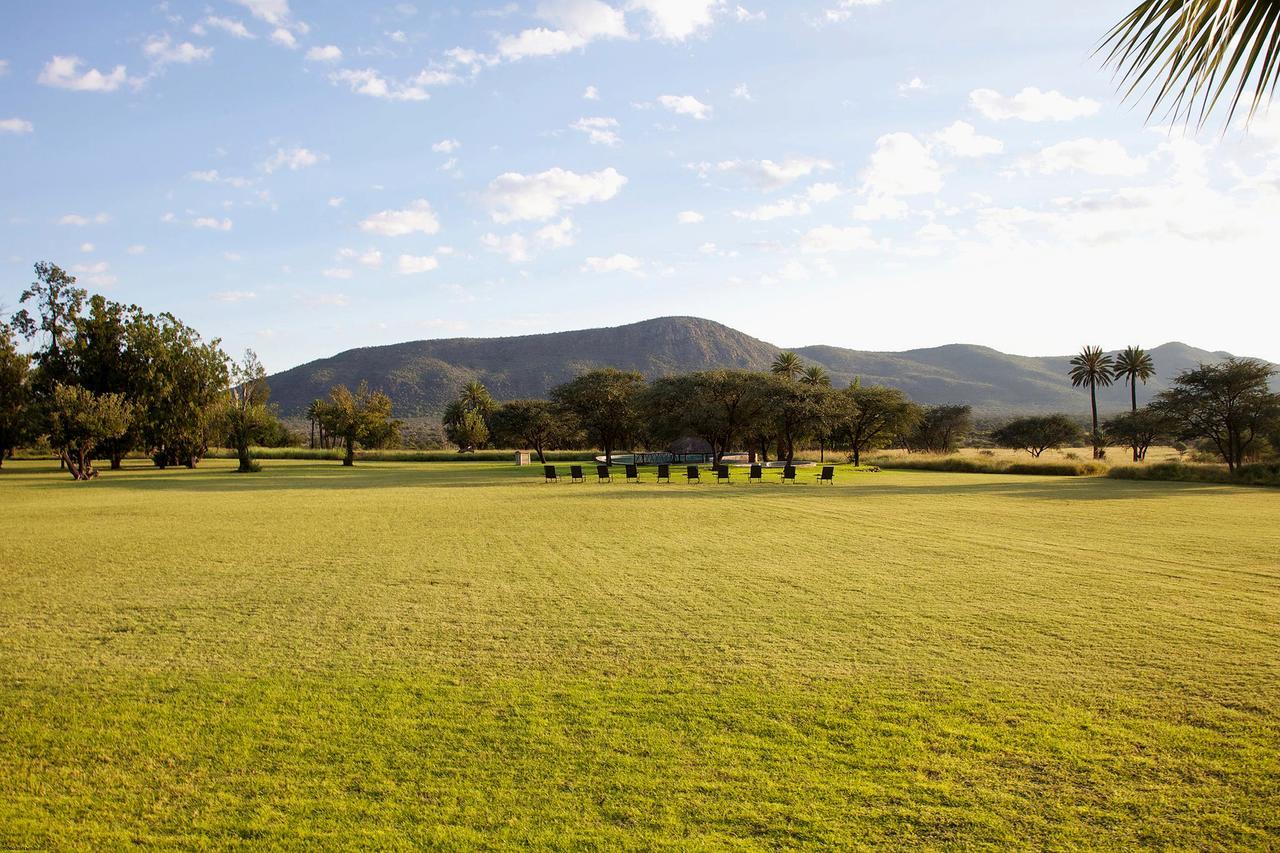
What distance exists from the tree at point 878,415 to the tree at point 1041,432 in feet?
58.3

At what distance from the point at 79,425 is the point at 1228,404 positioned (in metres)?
55.2

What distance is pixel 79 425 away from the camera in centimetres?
3512

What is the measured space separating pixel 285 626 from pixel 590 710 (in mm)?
4000

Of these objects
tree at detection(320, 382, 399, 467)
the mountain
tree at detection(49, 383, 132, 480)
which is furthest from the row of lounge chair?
the mountain

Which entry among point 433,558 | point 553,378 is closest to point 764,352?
point 553,378

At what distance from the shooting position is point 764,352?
15675 centimetres

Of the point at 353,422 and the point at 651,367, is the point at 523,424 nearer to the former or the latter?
the point at 353,422

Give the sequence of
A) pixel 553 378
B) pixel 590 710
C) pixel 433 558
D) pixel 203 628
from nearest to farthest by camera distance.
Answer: pixel 590 710 → pixel 203 628 → pixel 433 558 → pixel 553 378

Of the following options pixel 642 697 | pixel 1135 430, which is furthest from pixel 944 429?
pixel 642 697

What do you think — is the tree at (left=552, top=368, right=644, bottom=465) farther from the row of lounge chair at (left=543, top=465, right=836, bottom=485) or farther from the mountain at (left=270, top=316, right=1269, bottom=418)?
the mountain at (left=270, top=316, right=1269, bottom=418)

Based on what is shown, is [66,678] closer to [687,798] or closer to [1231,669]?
[687,798]

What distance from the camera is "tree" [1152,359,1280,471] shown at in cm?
3581

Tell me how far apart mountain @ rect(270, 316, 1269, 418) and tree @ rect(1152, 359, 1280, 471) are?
309 ft

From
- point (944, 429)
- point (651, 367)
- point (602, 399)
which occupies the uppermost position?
point (651, 367)
